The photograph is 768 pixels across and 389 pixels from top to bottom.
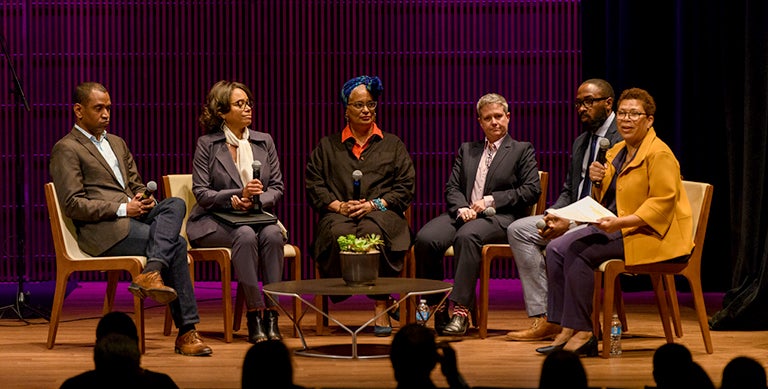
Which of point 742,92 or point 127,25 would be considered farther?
point 127,25

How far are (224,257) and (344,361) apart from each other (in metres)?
0.97

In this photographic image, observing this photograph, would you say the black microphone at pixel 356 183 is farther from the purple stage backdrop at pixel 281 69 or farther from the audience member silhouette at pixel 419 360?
the audience member silhouette at pixel 419 360

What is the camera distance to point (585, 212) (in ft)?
17.2

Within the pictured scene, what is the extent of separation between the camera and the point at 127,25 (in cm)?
801

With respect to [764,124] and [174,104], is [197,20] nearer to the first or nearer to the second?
[174,104]

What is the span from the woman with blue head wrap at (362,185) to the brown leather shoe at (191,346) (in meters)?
0.92

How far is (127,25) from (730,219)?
4118mm

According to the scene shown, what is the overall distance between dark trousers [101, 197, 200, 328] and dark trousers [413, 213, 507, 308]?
1232 mm

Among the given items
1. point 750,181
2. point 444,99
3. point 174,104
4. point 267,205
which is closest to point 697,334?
point 750,181

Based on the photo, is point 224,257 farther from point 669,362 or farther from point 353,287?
point 669,362

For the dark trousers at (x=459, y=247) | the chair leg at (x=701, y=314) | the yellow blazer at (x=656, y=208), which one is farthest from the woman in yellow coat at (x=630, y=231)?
the dark trousers at (x=459, y=247)

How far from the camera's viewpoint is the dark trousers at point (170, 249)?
17.7 ft

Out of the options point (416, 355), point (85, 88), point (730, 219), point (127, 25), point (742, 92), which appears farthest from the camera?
point (127, 25)

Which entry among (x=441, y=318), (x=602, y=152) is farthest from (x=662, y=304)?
(x=441, y=318)
